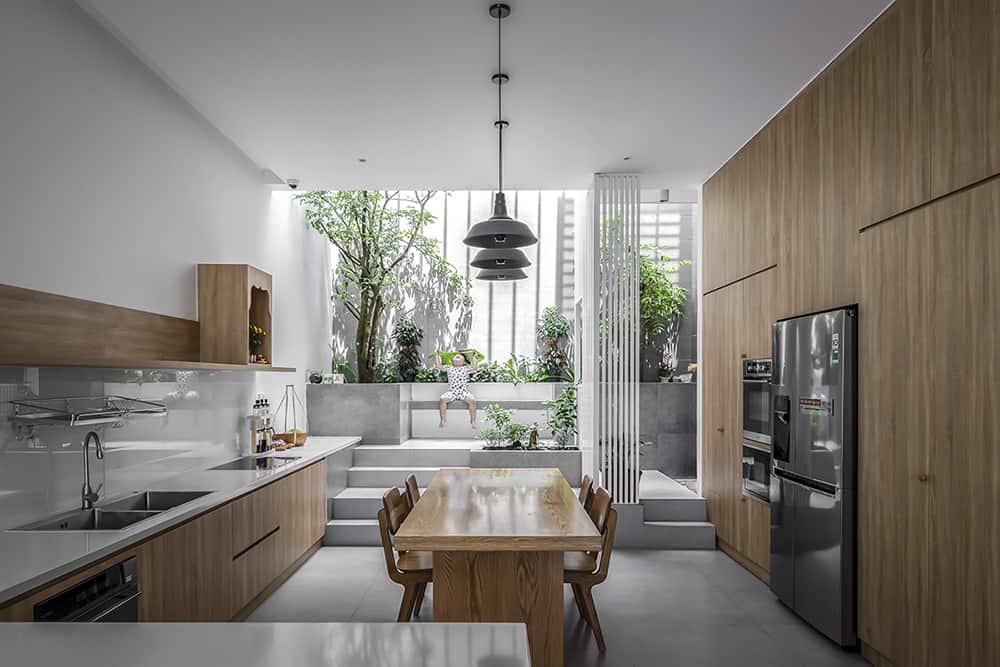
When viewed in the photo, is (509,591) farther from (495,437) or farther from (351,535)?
(495,437)

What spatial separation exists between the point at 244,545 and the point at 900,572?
11.0 ft

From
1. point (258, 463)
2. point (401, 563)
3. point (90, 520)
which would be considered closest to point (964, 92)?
point (401, 563)

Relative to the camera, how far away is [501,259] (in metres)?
4.32

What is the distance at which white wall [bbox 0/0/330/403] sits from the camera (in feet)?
9.46

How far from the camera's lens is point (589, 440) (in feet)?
19.8

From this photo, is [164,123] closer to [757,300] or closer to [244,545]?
[244,545]

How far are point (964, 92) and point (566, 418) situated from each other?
4.58 meters

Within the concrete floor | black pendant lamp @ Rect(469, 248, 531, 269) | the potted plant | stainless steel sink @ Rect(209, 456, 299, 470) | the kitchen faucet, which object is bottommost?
the concrete floor

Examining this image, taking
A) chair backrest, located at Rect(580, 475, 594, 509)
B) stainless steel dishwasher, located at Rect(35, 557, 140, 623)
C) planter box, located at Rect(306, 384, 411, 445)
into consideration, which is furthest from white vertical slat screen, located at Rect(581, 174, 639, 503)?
stainless steel dishwasher, located at Rect(35, 557, 140, 623)

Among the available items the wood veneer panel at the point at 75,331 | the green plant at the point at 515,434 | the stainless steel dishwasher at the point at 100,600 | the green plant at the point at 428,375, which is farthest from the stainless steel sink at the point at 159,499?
the green plant at the point at 428,375

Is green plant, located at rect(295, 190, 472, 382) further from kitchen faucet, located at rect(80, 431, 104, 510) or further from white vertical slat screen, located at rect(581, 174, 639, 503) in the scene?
kitchen faucet, located at rect(80, 431, 104, 510)

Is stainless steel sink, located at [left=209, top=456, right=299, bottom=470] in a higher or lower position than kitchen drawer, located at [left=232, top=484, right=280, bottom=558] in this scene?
higher

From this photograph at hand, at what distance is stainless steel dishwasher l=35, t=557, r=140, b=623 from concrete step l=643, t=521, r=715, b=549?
13.2 feet

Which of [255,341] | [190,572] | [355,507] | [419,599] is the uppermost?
[255,341]
